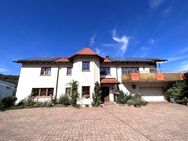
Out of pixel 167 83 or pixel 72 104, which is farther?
pixel 167 83

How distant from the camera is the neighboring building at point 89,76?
16.8m

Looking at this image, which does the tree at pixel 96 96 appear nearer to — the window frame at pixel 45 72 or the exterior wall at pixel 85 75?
the exterior wall at pixel 85 75

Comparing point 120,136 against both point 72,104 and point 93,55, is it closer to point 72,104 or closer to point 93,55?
point 72,104

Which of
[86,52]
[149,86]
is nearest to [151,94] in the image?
[149,86]

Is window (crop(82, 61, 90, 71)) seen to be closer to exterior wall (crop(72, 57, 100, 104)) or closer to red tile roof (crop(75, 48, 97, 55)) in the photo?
exterior wall (crop(72, 57, 100, 104))

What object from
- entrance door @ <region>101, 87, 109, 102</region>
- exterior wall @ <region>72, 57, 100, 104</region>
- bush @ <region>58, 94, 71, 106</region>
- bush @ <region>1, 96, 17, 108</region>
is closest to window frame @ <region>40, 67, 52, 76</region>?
exterior wall @ <region>72, 57, 100, 104</region>

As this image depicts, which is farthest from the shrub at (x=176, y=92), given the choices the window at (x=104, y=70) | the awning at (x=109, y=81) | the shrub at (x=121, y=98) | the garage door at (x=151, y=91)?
the window at (x=104, y=70)

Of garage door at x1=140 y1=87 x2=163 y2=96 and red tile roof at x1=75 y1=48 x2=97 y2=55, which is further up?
red tile roof at x1=75 y1=48 x2=97 y2=55

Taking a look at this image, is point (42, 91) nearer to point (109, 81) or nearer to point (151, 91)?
point (109, 81)

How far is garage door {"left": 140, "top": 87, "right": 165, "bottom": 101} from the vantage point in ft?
63.3

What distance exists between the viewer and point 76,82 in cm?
1622

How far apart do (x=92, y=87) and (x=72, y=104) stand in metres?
3.46

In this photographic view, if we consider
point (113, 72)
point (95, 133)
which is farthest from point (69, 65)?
point (95, 133)

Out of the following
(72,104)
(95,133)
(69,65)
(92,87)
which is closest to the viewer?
(95,133)
